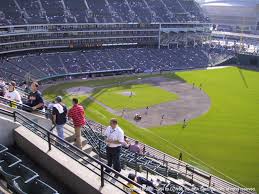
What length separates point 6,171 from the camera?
9.13 m

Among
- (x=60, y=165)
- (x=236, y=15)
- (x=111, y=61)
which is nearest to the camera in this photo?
(x=60, y=165)

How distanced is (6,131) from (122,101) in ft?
138

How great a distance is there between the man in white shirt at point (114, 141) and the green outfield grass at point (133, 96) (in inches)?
1511

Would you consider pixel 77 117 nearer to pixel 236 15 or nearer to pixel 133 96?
pixel 133 96

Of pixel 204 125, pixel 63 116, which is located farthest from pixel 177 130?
pixel 63 116

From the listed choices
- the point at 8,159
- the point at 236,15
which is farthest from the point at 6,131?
the point at 236,15

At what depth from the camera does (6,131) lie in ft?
37.0

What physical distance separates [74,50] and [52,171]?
232 feet

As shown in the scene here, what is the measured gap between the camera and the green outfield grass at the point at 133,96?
51.7m

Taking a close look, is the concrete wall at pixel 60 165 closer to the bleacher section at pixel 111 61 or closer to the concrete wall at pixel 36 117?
the concrete wall at pixel 36 117

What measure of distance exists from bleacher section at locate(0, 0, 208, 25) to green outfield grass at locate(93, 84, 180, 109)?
22.1 meters

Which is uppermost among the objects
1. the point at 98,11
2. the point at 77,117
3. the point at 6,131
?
the point at 98,11

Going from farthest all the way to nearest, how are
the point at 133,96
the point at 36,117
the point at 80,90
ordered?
the point at 80,90 < the point at 133,96 < the point at 36,117

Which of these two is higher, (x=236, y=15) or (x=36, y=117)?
(x=36, y=117)
